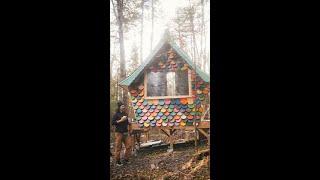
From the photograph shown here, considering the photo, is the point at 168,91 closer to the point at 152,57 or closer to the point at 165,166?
the point at 152,57

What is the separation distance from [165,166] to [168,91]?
69 centimetres

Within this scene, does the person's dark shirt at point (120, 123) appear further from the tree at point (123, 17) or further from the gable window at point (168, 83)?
the gable window at point (168, 83)

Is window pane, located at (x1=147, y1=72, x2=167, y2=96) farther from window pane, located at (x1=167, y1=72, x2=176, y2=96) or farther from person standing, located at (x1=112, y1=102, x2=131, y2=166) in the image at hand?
person standing, located at (x1=112, y1=102, x2=131, y2=166)

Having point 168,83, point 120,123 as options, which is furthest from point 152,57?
point 120,123

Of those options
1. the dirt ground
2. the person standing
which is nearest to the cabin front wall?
the person standing

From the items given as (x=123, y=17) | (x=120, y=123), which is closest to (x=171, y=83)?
(x=120, y=123)

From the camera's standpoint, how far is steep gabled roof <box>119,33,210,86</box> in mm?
2713

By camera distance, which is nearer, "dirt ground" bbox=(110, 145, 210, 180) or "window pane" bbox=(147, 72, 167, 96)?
"dirt ground" bbox=(110, 145, 210, 180)

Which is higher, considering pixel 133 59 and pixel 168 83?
pixel 133 59

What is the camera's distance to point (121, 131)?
9.05 feet

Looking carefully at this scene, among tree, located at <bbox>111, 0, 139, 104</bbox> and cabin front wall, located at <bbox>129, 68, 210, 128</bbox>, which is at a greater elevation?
tree, located at <bbox>111, 0, 139, 104</bbox>

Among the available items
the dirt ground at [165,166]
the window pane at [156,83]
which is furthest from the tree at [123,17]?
the dirt ground at [165,166]

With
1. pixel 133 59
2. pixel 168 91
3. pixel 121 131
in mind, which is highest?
pixel 133 59
